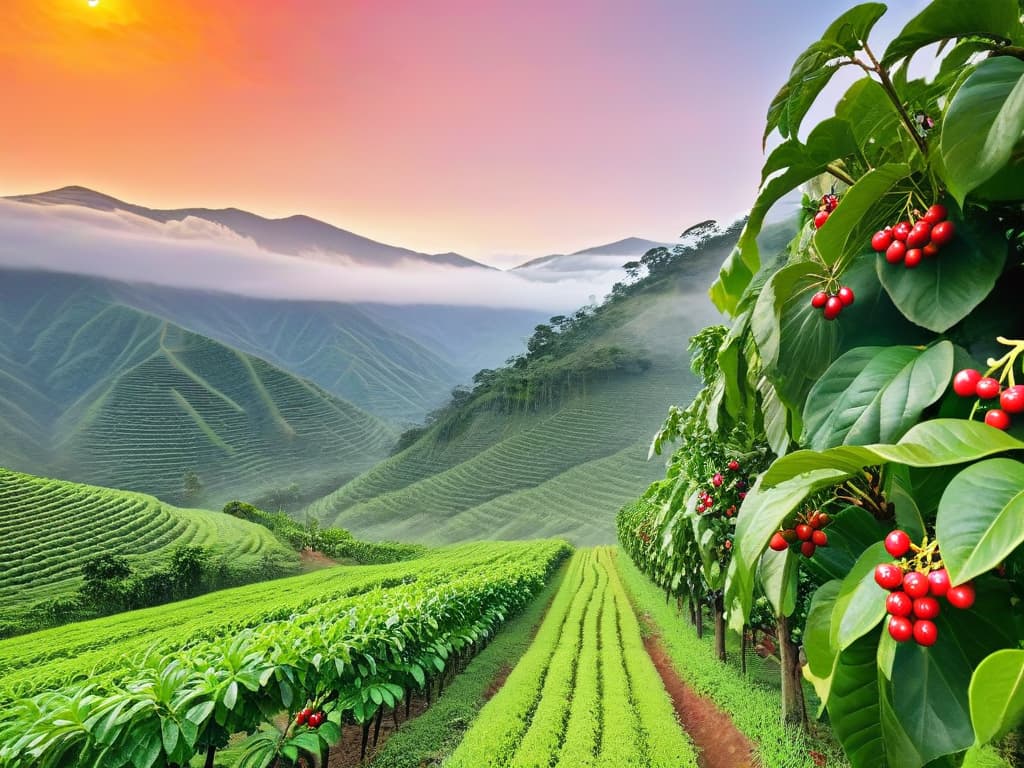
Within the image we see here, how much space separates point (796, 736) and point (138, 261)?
246 m

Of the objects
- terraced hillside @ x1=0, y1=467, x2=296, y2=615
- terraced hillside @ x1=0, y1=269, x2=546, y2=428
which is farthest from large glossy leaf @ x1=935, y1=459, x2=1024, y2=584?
terraced hillside @ x1=0, y1=269, x2=546, y2=428

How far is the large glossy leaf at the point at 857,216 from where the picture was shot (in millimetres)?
629

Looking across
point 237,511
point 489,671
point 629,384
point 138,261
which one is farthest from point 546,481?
point 138,261

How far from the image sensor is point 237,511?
133 feet

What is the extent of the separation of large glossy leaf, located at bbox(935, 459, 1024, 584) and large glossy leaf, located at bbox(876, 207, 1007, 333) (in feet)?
0.75

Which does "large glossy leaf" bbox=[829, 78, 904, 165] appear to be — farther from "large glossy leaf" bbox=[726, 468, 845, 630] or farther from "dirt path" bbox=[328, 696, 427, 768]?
"dirt path" bbox=[328, 696, 427, 768]

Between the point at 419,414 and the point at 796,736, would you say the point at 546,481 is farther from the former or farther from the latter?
the point at 419,414

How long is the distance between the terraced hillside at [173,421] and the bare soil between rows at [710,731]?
75694mm

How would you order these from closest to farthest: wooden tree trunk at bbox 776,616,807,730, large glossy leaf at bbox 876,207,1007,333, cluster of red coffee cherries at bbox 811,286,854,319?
large glossy leaf at bbox 876,207,1007,333, cluster of red coffee cherries at bbox 811,286,854,319, wooden tree trunk at bbox 776,616,807,730

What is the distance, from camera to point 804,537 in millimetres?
793

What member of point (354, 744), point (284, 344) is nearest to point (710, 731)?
point (354, 744)

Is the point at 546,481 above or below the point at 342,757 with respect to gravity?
below

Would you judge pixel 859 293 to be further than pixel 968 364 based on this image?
Yes

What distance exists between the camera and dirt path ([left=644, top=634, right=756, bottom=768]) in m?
3.86
